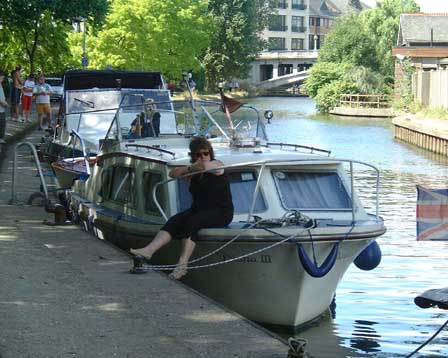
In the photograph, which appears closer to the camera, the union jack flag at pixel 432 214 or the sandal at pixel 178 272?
the union jack flag at pixel 432 214

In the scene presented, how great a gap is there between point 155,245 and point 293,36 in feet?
539

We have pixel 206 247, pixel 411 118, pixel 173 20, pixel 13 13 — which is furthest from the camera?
pixel 173 20

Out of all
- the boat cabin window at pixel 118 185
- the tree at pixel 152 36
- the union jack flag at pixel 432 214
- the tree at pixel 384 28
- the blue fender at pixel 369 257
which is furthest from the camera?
the tree at pixel 384 28

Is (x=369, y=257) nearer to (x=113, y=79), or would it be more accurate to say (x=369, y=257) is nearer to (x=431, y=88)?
(x=113, y=79)

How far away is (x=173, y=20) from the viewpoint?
279 ft

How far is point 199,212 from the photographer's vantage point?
1299cm

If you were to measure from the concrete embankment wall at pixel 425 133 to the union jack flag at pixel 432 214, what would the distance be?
115 ft

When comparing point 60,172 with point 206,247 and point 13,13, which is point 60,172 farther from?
point 13,13

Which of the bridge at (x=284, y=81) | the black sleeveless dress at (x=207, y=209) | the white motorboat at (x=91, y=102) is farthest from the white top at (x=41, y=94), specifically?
the bridge at (x=284, y=81)

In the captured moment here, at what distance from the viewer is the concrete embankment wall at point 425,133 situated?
45.0 m

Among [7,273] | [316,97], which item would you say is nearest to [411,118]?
[316,97]

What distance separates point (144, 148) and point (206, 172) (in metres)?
3.33

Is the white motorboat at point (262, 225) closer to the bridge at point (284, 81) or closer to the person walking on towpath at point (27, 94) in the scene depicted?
the person walking on towpath at point (27, 94)

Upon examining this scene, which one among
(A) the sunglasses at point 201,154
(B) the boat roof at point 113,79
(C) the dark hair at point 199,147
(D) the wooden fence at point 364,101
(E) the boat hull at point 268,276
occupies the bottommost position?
(D) the wooden fence at point 364,101
